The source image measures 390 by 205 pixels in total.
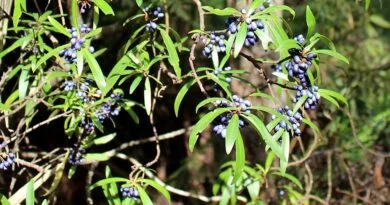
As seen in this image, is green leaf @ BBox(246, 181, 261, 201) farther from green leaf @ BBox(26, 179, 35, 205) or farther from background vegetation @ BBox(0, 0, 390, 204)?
green leaf @ BBox(26, 179, 35, 205)

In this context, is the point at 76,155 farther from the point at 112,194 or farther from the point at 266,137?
the point at 266,137

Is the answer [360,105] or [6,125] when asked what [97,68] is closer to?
[6,125]

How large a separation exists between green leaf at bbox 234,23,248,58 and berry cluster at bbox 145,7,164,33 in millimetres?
337

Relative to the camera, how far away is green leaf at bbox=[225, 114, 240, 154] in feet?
4.55

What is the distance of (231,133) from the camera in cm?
140

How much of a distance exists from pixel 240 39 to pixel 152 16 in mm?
422

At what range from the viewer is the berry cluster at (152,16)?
1.74 m

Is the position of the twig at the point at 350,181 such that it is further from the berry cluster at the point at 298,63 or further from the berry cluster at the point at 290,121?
the berry cluster at the point at 298,63

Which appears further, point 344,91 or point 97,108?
point 344,91

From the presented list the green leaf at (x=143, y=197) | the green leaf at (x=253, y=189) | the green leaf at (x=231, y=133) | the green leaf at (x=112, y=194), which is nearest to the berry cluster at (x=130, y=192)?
the green leaf at (x=143, y=197)

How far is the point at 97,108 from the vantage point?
5.97 feet

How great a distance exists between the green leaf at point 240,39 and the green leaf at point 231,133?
15 cm

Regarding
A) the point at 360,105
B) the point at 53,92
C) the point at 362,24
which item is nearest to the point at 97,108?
the point at 53,92

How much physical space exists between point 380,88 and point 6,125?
207 centimetres
